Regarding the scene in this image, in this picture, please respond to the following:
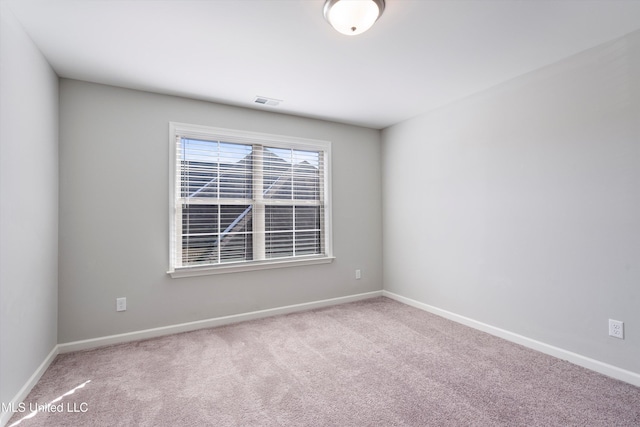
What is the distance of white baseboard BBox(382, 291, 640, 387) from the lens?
2178mm

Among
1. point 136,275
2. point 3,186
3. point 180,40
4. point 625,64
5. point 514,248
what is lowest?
point 136,275

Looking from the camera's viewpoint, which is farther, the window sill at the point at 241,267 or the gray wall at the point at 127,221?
the window sill at the point at 241,267

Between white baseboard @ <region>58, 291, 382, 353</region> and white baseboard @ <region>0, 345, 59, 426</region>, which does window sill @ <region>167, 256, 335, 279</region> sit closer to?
white baseboard @ <region>58, 291, 382, 353</region>

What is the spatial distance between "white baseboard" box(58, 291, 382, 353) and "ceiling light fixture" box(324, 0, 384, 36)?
293cm

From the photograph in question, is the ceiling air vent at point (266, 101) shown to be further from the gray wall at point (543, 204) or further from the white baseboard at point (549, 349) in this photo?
the white baseboard at point (549, 349)

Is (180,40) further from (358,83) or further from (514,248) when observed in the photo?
(514,248)

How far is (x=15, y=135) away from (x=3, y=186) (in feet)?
1.20

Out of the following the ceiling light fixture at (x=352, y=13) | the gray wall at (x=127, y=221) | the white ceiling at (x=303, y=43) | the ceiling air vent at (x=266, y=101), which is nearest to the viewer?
the ceiling light fixture at (x=352, y=13)

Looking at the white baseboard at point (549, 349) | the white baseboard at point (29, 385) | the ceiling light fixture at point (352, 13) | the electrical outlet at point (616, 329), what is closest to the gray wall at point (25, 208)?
the white baseboard at point (29, 385)

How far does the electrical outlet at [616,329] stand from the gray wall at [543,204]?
0.13 feet

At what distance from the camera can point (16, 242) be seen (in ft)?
6.31

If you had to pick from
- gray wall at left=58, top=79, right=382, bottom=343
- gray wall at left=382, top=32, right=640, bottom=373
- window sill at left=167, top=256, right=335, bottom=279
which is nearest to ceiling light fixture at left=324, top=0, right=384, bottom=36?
gray wall at left=382, top=32, right=640, bottom=373

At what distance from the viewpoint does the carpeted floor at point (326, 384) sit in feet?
5.95

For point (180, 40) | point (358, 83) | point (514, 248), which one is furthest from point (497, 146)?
point (180, 40)
